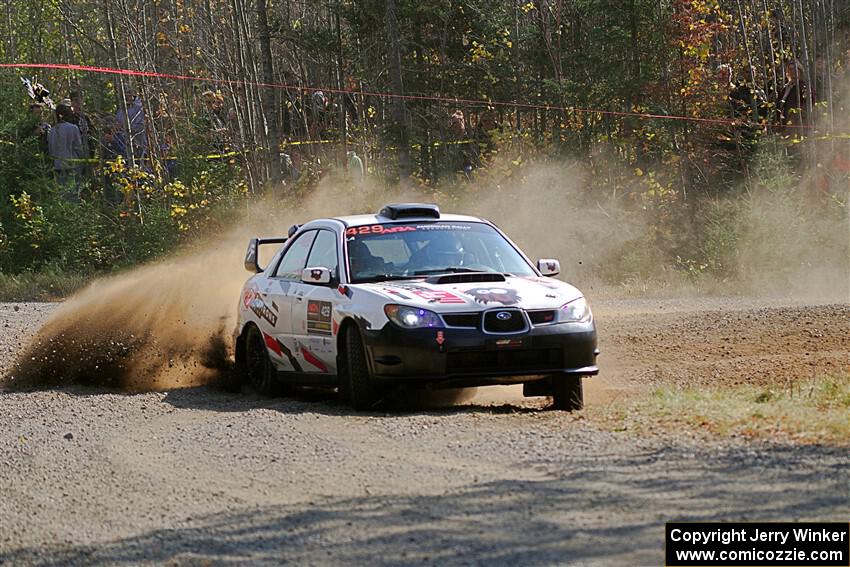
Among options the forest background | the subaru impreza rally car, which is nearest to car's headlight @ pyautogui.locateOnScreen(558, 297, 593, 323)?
the subaru impreza rally car

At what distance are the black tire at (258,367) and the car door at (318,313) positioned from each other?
0.73 m

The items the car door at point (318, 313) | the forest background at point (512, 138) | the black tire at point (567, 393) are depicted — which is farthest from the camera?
the forest background at point (512, 138)

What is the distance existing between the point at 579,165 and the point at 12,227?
12.3m

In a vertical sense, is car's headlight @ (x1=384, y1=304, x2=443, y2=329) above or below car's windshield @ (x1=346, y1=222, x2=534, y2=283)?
below

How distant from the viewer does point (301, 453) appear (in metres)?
8.26

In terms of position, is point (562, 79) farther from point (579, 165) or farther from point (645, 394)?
point (645, 394)

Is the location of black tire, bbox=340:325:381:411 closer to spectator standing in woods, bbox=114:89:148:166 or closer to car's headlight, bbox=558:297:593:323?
car's headlight, bbox=558:297:593:323

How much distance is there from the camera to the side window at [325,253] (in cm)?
1144

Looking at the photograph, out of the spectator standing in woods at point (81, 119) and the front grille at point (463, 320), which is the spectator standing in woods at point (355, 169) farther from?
the front grille at point (463, 320)

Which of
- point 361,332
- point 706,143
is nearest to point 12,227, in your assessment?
point 706,143

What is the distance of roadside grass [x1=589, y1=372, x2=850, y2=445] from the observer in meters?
8.15

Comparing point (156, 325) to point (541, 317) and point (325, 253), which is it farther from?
point (541, 317)

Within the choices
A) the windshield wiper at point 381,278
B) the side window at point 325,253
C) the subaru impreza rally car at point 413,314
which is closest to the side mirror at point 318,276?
the subaru impreza rally car at point 413,314

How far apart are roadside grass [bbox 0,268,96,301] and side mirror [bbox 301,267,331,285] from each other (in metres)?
15.6
